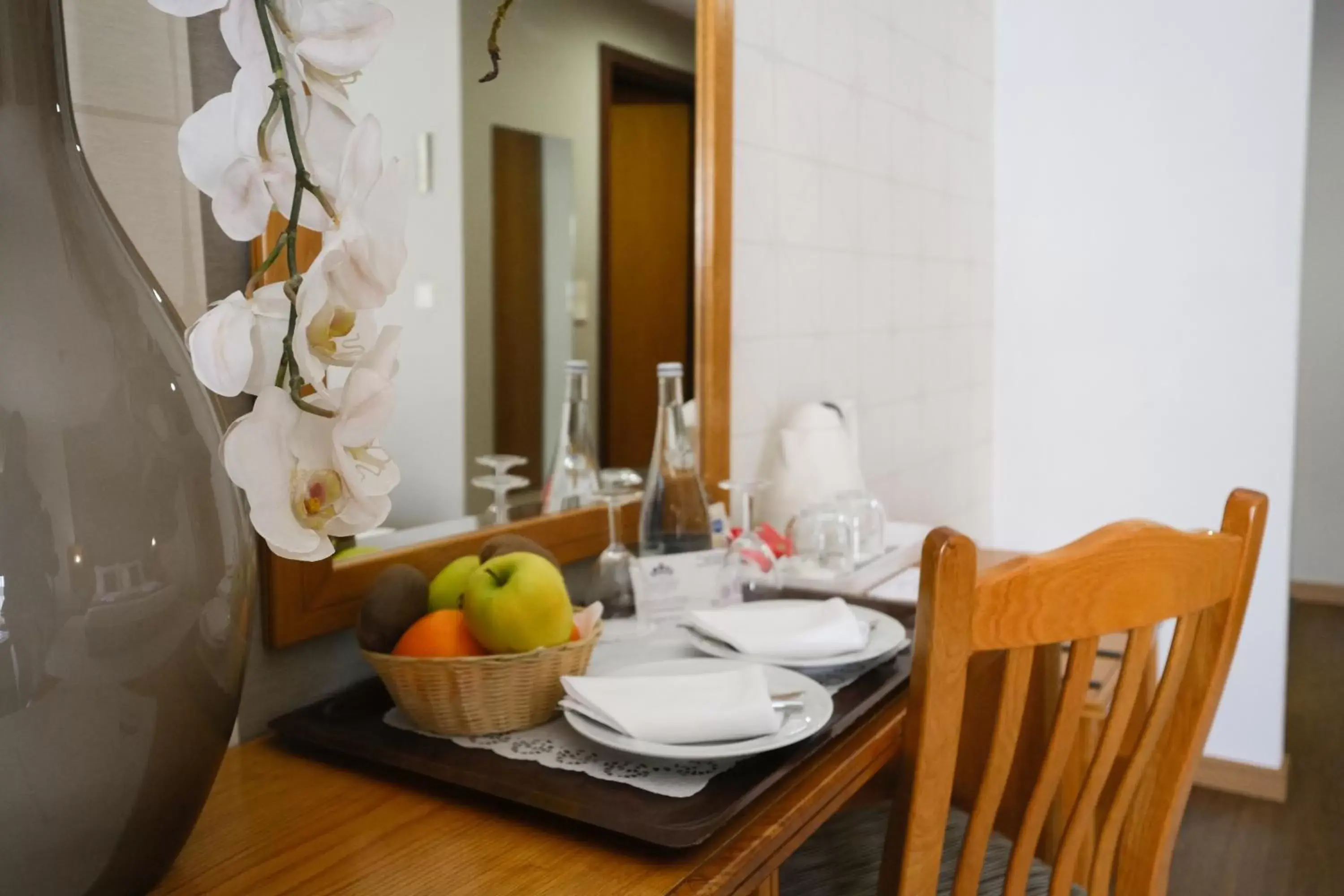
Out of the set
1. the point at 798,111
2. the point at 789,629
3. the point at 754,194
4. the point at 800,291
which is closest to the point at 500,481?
the point at 789,629

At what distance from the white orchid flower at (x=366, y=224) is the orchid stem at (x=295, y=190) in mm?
12

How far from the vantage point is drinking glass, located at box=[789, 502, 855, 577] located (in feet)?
5.25

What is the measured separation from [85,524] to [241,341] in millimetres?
171

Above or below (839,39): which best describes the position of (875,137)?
below

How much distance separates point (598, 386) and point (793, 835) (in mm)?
743

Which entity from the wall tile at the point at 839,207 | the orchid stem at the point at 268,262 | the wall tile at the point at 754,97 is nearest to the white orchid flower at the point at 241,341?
the orchid stem at the point at 268,262

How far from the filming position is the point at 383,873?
2.42 feet

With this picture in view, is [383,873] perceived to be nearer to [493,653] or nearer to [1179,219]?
[493,653]

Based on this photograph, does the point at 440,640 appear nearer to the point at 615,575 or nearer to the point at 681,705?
the point at 681,705

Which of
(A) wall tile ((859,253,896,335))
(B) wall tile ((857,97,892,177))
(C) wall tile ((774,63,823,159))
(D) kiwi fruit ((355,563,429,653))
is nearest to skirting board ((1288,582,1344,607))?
(A) wall tile ((859,253,896,335))

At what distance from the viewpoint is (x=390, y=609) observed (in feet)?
3.22

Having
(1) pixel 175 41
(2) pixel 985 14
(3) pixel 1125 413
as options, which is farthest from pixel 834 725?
(2) pixel 985 14

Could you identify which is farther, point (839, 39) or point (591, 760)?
point (839, 39)

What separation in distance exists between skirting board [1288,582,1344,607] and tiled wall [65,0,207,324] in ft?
15.9
